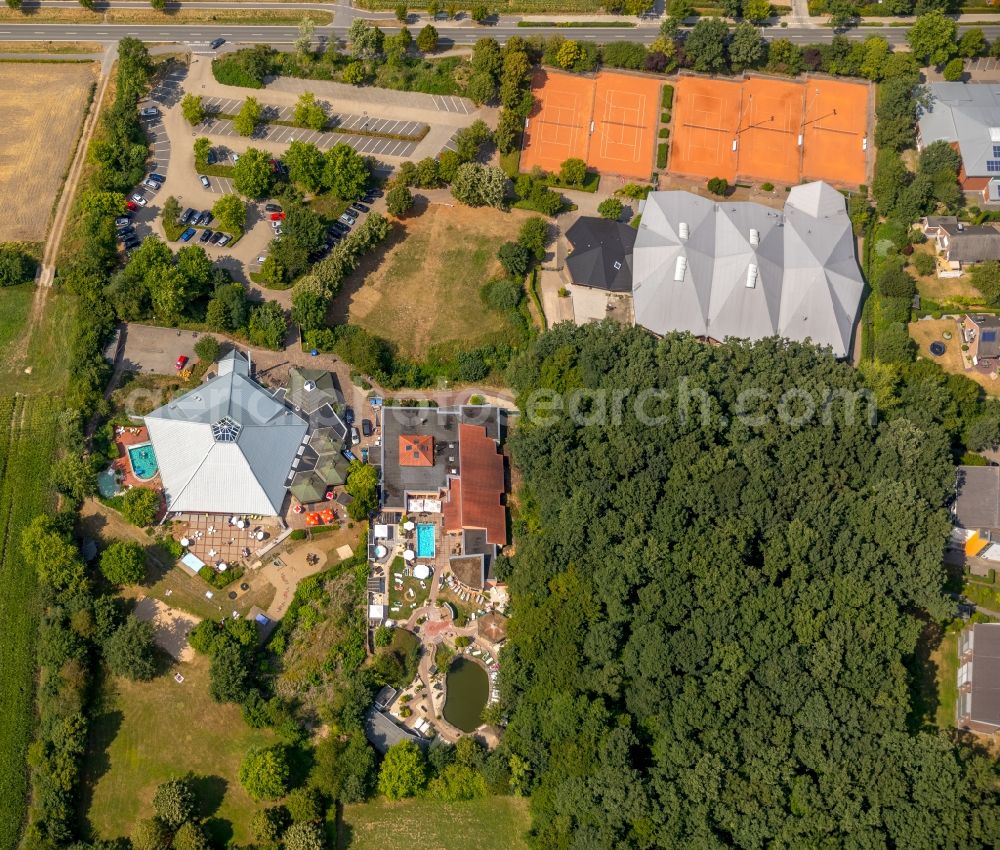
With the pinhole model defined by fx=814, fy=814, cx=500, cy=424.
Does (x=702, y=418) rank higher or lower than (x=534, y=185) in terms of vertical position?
lower

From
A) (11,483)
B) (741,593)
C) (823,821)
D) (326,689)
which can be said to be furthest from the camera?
(11,483)

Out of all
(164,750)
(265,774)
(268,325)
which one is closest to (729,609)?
(265,774)

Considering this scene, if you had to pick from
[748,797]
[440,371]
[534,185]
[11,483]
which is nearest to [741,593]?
[748,797]

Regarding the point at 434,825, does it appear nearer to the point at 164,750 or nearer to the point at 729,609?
the point at 164,750

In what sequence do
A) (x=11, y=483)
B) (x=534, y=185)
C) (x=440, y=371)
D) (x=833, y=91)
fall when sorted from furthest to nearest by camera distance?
1. (x=833, y=91)
2. (x=534, y=185)
3. (x=440, y=371)
4. (x=11, y=483)

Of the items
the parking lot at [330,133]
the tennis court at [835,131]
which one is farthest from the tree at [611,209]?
the tennis court at [835,131]

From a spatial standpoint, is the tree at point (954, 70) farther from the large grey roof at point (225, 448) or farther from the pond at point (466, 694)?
the pond at point (466, 694)

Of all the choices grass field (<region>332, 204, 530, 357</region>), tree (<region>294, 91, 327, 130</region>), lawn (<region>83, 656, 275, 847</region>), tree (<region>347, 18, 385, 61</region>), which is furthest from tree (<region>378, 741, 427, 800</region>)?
tree (<region>347, 18, 385, 61</region>)

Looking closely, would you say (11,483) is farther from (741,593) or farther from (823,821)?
(823,821)
